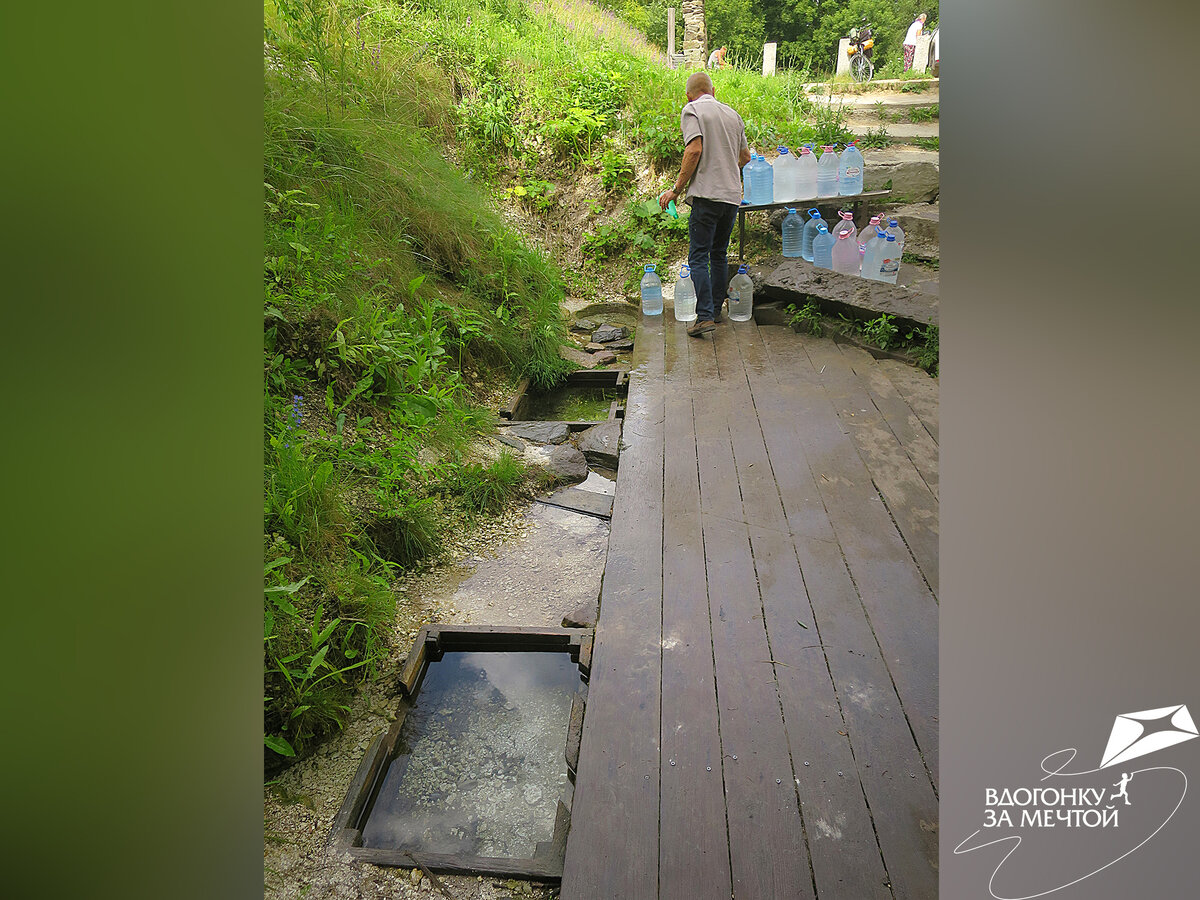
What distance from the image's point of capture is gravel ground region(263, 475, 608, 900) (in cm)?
210

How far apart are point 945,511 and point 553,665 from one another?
2.58 meters

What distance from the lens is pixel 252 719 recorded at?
1.53 feet

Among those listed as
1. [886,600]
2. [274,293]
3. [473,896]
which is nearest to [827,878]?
[473,896]

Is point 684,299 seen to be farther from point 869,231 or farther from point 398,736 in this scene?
point 398,736

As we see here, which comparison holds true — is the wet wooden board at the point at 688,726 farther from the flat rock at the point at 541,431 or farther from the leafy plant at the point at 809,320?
the leafy plant at the point at 809,320

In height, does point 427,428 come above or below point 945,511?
below

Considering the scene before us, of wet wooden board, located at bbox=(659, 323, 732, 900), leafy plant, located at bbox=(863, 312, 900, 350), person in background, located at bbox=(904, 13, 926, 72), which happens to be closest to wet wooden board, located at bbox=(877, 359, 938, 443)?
leafy plant, located at bbox=(863, 312, 900, 350)

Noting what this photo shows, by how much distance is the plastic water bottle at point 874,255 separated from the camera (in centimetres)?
624

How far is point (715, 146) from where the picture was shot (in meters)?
5.69

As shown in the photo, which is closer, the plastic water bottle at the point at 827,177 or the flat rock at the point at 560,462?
the flat rock at the point at 560,462

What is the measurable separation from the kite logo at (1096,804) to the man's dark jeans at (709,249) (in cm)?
546

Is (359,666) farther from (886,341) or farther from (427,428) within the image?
(886,341)

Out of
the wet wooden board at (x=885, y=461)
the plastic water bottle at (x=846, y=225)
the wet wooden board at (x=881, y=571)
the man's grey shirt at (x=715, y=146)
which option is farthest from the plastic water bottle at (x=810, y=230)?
the wet wooden board at (x=881, y=571)

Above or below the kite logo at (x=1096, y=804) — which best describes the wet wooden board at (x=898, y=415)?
below
